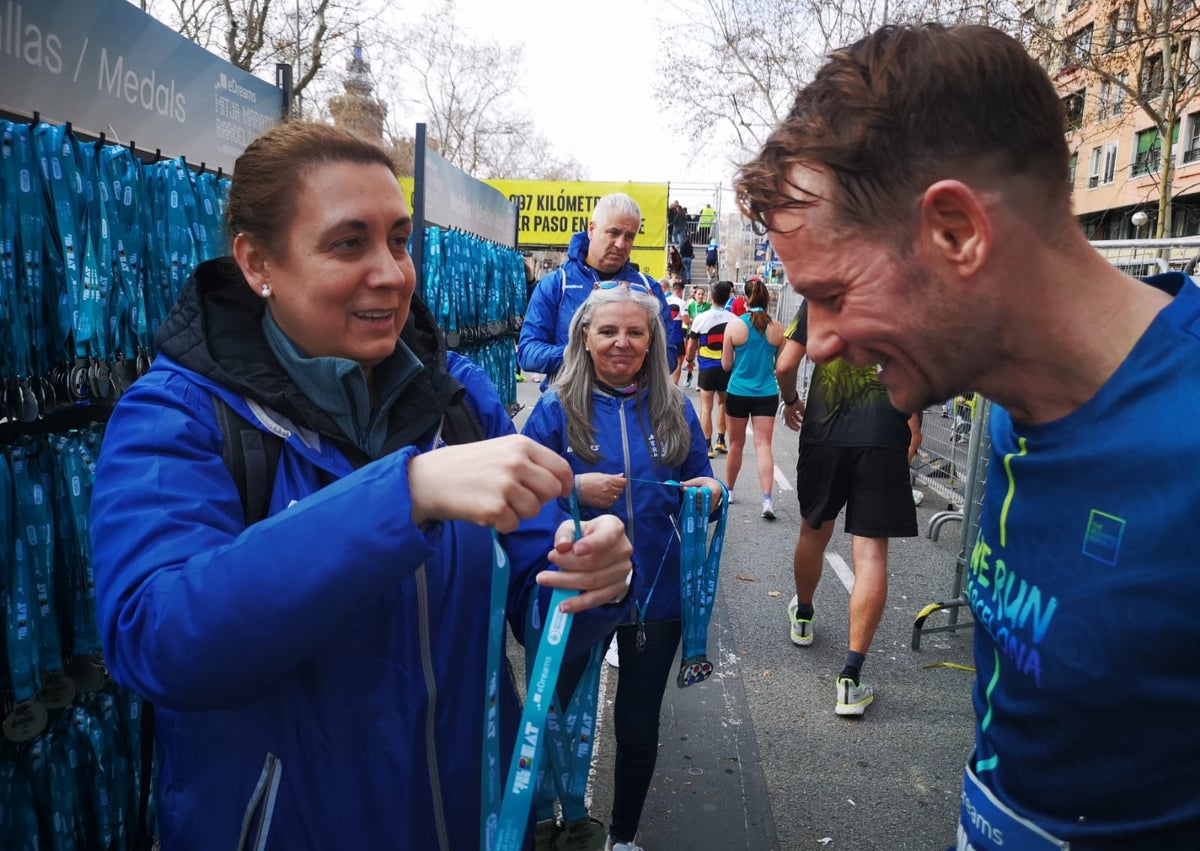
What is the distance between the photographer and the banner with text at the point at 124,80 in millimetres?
2113

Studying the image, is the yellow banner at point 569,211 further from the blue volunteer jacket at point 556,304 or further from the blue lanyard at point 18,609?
the blue lanyard at point 18,609

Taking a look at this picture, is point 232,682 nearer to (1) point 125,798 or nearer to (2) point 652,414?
(1) point 125,798

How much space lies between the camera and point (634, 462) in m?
3.00

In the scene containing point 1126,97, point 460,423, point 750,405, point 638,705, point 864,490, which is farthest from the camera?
point 1126,97

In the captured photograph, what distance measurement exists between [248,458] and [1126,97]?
26.4 metres

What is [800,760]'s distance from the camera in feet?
12.2

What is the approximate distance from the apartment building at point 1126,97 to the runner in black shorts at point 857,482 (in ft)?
28.7

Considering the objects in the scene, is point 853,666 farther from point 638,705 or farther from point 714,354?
point 714,354

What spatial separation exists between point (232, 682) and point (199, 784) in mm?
382

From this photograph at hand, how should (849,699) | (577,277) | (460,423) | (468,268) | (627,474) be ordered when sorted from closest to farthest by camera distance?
1. (460,423)
2. (627,474)
3. (849,699)
4. (577,277)
5. (468,268)

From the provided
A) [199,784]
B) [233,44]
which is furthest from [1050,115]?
[233,44]

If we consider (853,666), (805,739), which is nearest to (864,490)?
(853,666)

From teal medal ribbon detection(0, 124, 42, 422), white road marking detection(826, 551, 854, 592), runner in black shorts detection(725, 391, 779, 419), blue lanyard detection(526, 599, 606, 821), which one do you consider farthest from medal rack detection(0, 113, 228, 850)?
runner in black shorts detection(725, 391, 779, 419)

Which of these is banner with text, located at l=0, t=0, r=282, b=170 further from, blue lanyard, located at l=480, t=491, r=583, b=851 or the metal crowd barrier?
the metal crowd barrier
